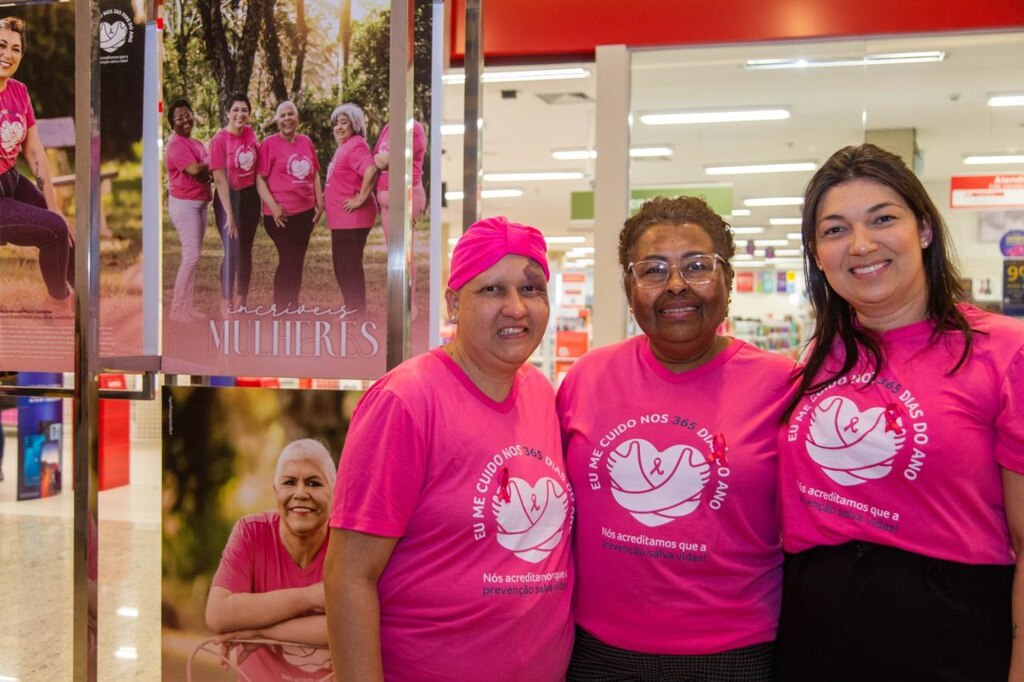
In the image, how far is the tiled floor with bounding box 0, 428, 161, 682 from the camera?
3.88 m

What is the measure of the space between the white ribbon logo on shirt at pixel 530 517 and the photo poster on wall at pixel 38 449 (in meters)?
7.02

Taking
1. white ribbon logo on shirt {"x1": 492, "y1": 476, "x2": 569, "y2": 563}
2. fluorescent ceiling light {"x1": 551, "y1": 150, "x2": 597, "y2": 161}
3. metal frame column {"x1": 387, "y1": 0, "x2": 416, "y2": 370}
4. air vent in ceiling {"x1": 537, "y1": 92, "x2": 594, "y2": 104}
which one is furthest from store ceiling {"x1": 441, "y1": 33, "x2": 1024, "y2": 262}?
fluorescent ceiling light {"x1": 551, "y1": 150, "x2": 597, "y2": 161}

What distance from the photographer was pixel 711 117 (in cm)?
566

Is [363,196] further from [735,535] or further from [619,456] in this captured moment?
[735,535]

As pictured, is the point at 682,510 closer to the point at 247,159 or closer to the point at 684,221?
the point at 684,221

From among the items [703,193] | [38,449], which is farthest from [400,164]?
[38,449]

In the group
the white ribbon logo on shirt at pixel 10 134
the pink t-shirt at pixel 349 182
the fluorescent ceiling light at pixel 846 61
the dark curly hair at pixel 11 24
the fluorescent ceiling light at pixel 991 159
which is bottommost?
the pink t-shirt at pixel 349 182

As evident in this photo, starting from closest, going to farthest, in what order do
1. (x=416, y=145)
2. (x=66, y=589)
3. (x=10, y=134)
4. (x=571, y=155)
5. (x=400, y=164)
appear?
(x=400, y=164) < (x=416, y=145) < (x=10, y=134) < (x=66, y=589) < (x=571, y=155)

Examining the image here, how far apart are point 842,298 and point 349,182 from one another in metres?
1.27

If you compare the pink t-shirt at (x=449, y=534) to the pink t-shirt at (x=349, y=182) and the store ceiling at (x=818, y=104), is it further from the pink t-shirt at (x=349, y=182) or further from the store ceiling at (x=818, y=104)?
the store ceiling at (x=818, y=104)

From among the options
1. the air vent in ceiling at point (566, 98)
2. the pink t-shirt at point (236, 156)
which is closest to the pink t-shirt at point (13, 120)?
the pink t-shirt at point (236, 156)

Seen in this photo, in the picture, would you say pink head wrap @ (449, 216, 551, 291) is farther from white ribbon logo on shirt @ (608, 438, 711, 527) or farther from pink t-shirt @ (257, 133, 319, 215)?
pink t-shirt @ (257, 133, 319, 215)

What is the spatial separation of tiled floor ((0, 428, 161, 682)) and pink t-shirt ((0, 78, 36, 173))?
233 cm

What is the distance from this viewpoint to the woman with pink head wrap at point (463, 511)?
1.59 metres
